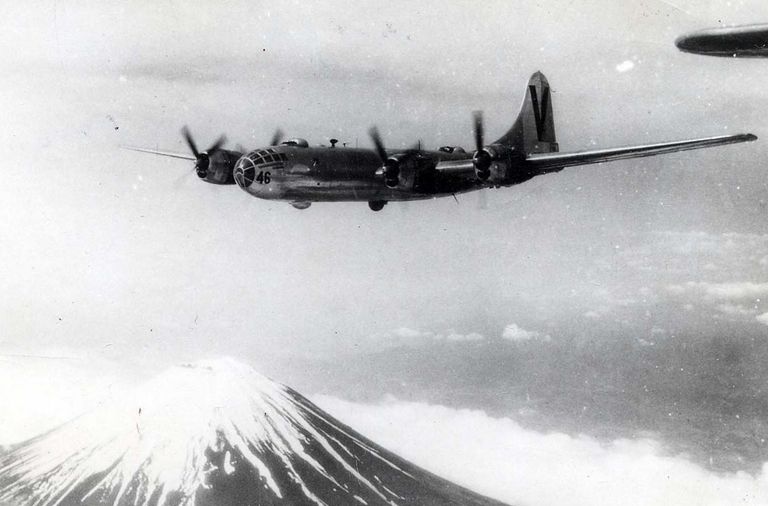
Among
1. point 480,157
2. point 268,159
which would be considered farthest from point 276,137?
point 480,157

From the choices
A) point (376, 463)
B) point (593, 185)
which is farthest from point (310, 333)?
point (593, 185)

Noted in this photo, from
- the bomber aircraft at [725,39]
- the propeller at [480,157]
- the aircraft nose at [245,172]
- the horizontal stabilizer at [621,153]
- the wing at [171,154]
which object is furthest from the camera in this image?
the wing at [171,154]

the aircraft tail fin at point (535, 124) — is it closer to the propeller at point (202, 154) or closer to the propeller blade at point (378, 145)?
the propeller blade at point (378, 145)

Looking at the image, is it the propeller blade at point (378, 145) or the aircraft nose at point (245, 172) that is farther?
the propeller blade at point (378, 145)

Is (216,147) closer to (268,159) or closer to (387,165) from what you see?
(268,159)

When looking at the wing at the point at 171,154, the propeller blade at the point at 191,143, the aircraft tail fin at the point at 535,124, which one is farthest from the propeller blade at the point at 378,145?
the wing at the point at 171,154

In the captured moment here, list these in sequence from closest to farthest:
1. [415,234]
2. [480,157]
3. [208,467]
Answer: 1. [480,157]
2. [415,234]
3. [208,467]
